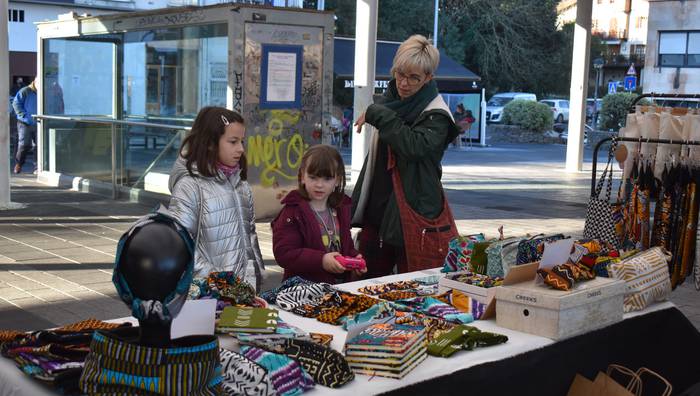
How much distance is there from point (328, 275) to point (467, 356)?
124 centimetres

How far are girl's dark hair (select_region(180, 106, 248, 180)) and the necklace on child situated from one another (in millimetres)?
544

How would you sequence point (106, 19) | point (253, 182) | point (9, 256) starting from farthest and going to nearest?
point (106, 19) < point (253, 182) < point (9, 256)

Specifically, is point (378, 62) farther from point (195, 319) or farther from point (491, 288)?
point (195, 319)

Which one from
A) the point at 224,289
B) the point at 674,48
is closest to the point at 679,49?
the point at 674,48

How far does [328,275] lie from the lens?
4.16 m

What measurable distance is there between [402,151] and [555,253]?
3.60 feet

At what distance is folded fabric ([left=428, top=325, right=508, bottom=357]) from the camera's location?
3027 millimetres

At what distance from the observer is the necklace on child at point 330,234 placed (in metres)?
4.20

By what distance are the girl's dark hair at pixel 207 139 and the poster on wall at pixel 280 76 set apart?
6593 millimetres

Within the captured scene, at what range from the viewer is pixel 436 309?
3490 mm

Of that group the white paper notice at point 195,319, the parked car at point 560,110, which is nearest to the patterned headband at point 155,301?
the white paper notice at point 195,319

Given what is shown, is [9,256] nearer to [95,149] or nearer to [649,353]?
[95,149]

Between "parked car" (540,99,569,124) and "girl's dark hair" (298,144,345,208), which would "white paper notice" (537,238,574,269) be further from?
"parked car" (540,99,569,124)

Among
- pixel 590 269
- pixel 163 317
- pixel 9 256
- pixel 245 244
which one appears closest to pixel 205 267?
pixel 245 244
